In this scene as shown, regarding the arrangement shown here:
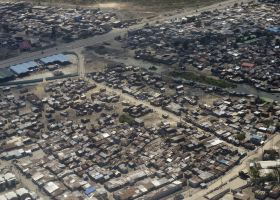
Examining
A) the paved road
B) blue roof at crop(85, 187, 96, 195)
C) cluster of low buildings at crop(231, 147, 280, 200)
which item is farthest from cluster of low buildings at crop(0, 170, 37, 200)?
the paved road

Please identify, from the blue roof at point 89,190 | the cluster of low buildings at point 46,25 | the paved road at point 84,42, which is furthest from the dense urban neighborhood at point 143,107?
the cluster of low buildings at point 46,25

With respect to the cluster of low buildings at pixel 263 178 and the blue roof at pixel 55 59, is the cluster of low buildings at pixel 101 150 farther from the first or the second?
the blue roof at pixel 55 59

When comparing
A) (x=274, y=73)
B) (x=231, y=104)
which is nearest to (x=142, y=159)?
(x=231, y=104)

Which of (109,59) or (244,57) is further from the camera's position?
(109,59)

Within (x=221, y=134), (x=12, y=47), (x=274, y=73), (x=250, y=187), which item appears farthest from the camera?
(x=12, y=47)

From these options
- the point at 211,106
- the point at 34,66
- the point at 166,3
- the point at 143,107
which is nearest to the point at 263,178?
the point at 211,106

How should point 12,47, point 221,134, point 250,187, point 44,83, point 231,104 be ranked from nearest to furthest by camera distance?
point 250,187, point 221,134, point 231,104, point 44,83, point 12,47

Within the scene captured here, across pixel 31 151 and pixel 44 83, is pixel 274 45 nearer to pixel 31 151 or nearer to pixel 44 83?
A: pixel 44 83
